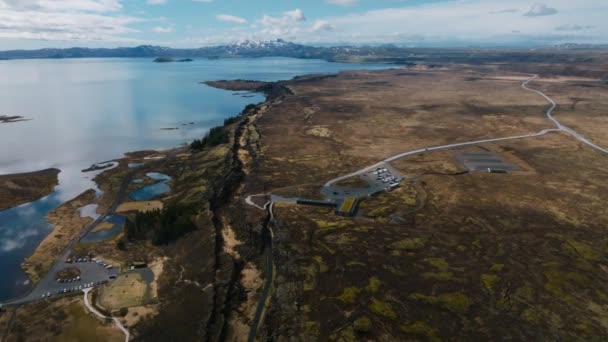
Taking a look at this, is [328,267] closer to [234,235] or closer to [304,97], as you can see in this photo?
[234,235]

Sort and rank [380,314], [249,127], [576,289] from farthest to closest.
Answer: [249,127] → [576,289] → [380,314]

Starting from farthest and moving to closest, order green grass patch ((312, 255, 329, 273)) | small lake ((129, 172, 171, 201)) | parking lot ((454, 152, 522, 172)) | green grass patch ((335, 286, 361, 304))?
parking lot ((454, 152, 522, 172)), small lake ((129, 172, 171, 201)), green grass patch ((312, 255, 329, 273)), green grass patch ((335, 286, 361, 304))

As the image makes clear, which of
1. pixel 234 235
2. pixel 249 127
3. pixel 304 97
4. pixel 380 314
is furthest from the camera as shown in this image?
pixel 304 97

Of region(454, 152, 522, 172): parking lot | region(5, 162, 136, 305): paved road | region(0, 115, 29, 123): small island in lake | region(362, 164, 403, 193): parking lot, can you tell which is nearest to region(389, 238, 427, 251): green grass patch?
region(362, 164, 403, 193): parking lot

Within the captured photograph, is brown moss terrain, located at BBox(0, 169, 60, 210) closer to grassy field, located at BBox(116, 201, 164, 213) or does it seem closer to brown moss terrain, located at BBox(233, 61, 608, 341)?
grassy field, located at BBox(116, 201, 164, 213)

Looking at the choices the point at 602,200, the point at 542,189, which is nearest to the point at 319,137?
the point at 542,189

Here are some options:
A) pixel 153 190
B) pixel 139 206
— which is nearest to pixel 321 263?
pixel 139 206
